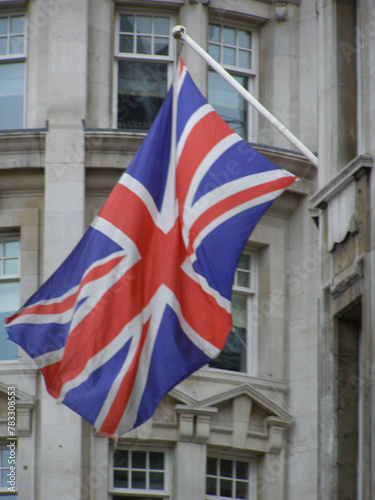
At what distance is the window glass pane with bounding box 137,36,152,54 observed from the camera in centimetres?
3303

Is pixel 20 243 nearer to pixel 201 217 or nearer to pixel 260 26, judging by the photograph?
pixel 260 26

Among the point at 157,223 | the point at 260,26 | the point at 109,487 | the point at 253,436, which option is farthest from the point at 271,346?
the point at 157,223

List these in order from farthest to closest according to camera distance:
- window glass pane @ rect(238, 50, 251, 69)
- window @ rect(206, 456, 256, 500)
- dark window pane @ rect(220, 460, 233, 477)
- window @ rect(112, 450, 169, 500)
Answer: window glass pane @ rect(238, 50, 251, 69), dark window pane @ rect(220, 460, 233, 477), window @ rect(206, 456, 256, 500), window @ rect(112, 450, 169, 500)

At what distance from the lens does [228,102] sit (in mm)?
33375

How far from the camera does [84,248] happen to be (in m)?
23.1

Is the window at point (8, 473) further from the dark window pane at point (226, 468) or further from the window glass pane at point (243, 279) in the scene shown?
the window glass pane at point (243, 279)

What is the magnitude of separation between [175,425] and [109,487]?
160cm

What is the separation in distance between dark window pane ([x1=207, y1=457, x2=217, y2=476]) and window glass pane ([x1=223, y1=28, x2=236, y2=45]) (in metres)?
8.10

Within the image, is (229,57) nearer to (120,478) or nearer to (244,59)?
(244,59)

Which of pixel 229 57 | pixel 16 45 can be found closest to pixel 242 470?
pixel 229 57

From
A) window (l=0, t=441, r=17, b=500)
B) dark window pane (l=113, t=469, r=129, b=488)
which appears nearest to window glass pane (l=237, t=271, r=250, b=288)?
dark window pane (l=113, t=469, r=129, b=488)

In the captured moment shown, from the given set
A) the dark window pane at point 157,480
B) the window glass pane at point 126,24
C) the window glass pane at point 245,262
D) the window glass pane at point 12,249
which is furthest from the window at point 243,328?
the window glass pane at point 126,24

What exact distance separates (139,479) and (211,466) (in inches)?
52.9

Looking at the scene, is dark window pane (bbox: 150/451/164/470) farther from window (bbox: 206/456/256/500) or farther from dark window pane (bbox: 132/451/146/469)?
window (bbox: 206/456/256/500)
